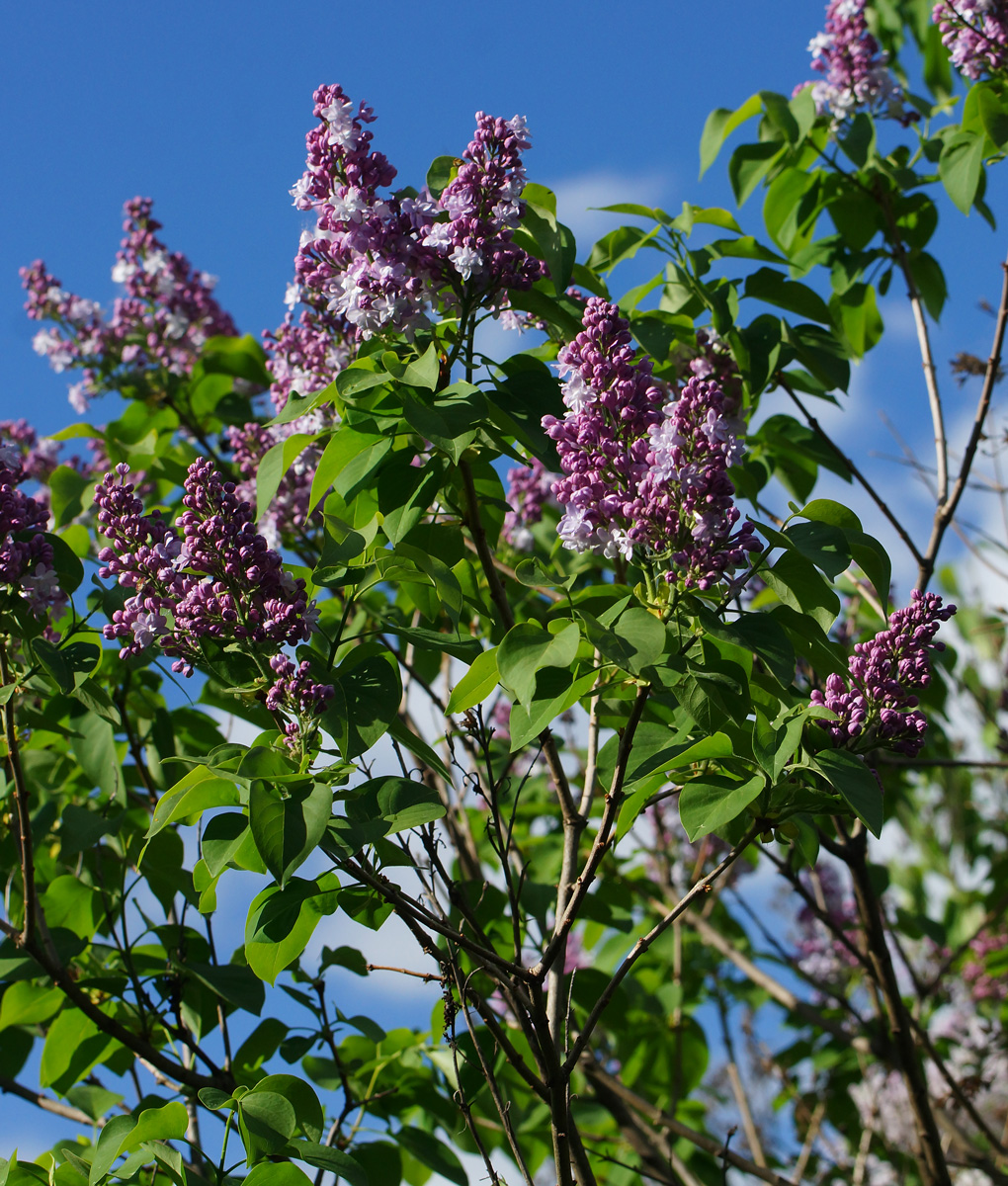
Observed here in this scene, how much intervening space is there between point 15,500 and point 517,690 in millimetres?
1025

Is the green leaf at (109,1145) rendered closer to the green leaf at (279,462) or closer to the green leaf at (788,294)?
the green leaf at (279,462)

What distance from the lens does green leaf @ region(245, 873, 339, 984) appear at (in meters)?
1.49

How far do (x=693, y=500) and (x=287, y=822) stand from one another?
0.66m

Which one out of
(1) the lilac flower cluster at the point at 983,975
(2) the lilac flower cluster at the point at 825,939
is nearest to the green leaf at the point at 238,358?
(2) the lilac flower cluster at the point at 825,939

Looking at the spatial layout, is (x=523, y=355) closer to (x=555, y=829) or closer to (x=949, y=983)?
(x=555, y=829)

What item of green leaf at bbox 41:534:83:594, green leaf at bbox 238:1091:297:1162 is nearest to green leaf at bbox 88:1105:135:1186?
green leaf at bbox 238:1091:297:1162

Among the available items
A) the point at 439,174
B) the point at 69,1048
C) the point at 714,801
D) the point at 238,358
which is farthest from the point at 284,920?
the point at 238,358

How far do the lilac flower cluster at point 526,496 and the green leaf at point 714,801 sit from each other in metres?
1.79

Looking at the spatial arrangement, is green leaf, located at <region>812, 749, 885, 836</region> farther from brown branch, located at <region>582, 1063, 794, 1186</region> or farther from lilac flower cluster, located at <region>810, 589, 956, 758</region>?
brown branch, located at <region>582, 1063, 794, 1186</region>

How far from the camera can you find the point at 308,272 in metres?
1.92

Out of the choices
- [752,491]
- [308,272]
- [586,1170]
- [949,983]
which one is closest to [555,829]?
[752,491]

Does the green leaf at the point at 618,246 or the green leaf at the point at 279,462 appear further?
the green leaf at the point at 618,246

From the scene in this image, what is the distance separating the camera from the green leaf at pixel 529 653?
1367 millimetres

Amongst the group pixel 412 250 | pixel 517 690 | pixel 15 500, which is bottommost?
pixel 517 690
